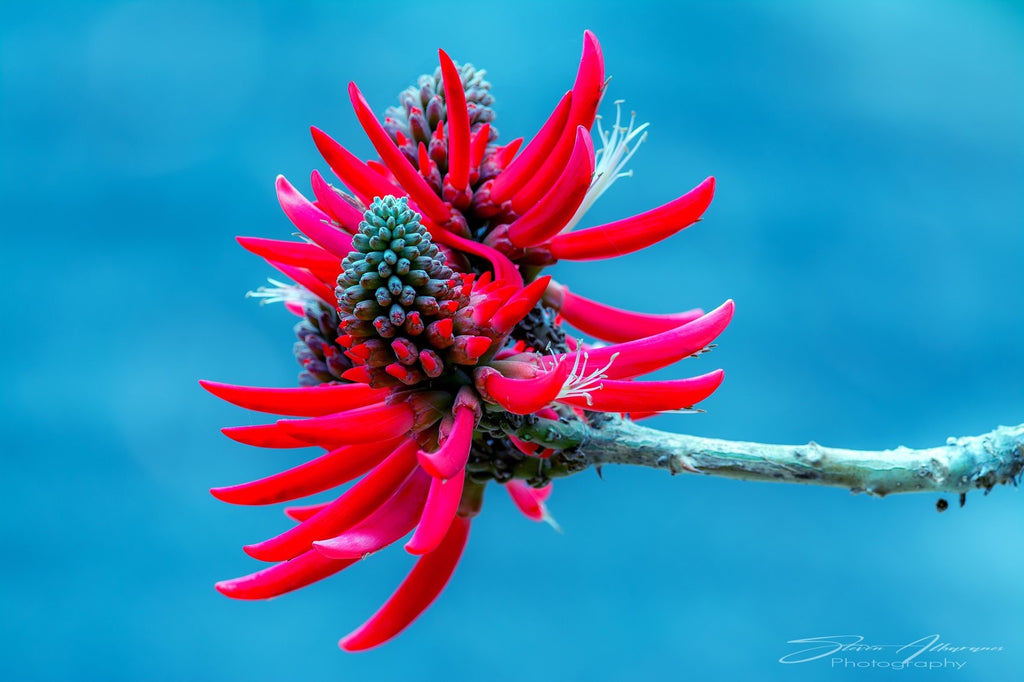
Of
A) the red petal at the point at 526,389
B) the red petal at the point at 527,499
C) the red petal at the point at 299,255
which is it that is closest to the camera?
the red petal at the point at 526,389

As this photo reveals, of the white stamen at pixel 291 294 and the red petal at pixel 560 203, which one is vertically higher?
the red petal at pixel 560 203

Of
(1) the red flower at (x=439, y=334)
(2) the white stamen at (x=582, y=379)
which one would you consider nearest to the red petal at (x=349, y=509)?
(1) the red flower at (x=439, y=334)

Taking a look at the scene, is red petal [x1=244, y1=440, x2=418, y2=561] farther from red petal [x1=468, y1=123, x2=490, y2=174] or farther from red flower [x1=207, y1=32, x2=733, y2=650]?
red petal [x1=468, y1=123, x2=490, y2=174]

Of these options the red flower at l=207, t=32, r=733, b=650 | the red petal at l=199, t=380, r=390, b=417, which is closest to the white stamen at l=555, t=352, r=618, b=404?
the red flower at l=207, t=32, r=733, b=650

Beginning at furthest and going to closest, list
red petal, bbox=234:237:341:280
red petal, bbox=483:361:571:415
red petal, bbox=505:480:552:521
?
red petal, bbox=505:480:552:521 → red petal, bbox=234:237:341:280 → red petal, bbox=483:361:571:415

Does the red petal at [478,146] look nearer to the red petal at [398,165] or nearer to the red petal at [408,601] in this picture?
the red petal at [398,165]

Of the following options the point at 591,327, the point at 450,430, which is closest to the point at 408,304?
the point at 450,430
